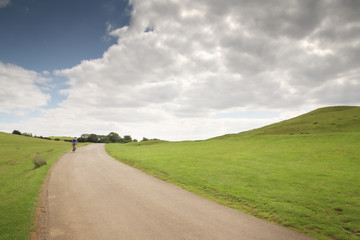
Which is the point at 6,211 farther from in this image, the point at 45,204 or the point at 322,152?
the point at 322,152

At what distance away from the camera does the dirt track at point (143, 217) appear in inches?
263

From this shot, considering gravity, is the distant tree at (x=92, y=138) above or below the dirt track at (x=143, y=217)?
above

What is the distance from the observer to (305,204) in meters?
9.58

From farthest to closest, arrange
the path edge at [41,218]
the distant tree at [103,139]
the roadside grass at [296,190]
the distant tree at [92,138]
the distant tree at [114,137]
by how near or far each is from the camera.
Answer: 1. the distant tree at [114,137]
2. the distant tree at [103,139]
3. the distant tree at [92,138]
4. the roadside grass at [296,190]
5. the path edge at [41,218]

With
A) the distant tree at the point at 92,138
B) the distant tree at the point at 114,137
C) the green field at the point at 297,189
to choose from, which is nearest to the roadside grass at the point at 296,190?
the green field at the point at 297,189

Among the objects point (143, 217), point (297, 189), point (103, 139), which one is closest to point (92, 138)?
point (103, 139)

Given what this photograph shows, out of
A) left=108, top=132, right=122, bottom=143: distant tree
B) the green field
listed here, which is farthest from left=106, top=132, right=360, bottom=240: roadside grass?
left=108, top=132, right=122, bottom=143: distant tree

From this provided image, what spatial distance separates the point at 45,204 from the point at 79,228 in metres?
4.31

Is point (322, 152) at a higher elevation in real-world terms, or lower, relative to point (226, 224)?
higher

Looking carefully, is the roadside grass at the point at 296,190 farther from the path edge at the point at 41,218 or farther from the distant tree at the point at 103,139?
the distant tree at the point at 103,139

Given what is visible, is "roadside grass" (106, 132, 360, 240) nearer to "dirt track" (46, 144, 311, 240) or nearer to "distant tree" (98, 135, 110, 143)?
"dirt track" (46, 144, 311, 240)

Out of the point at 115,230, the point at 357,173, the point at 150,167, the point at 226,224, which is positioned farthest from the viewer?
the point at 150,167

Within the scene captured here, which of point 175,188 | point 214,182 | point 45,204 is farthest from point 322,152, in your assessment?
point 45,204

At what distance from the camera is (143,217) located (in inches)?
313
